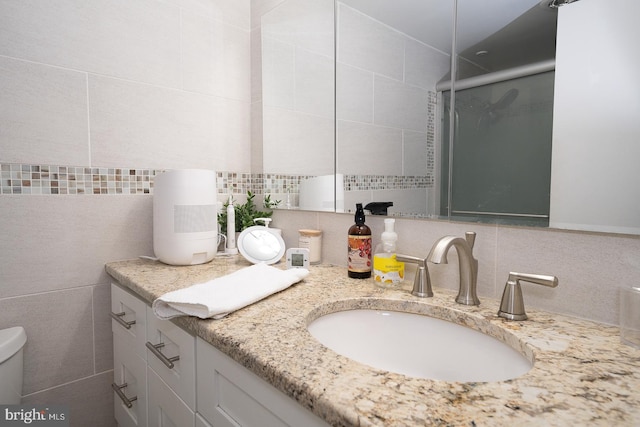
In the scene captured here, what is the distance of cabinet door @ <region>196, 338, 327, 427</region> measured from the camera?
1.65 ft

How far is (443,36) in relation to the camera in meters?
0.88

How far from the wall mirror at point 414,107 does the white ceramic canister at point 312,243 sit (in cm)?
11

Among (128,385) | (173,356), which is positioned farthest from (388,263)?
(128,385)

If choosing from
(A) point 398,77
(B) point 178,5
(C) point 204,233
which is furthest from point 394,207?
(B) point 178,5

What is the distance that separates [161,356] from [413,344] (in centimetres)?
58

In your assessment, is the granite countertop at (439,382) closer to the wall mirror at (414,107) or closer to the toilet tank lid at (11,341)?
the wall mirror at (414,107)

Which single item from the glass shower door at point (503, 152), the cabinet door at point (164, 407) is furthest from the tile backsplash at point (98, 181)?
the cabinet door at point (164, 407)

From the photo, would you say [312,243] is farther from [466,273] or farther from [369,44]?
[369,44]

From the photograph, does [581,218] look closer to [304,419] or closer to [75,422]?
[304,419]

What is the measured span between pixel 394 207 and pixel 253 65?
0.95m

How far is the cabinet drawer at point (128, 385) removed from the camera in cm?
98

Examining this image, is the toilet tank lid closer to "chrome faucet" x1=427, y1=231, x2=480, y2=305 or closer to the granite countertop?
the granite countertop

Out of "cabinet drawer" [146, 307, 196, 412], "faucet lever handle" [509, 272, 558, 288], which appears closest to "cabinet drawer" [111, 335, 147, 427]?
"cabinet drawer" [146, 307, 196, 412]

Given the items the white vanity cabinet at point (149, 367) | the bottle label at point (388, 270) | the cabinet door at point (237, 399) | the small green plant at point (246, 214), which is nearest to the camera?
the cabinet door at point (237, 399)
